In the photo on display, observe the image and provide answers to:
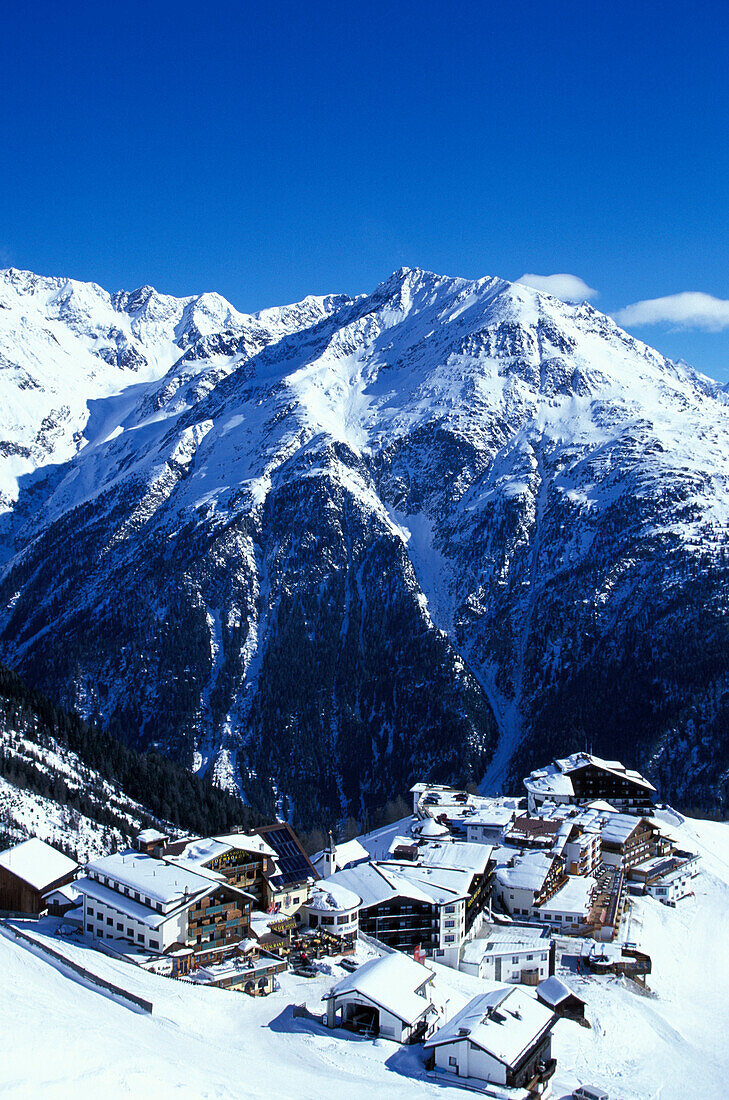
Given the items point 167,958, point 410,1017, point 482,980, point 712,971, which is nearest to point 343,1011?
point 410,1017

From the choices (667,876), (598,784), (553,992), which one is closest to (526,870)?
(667,876)

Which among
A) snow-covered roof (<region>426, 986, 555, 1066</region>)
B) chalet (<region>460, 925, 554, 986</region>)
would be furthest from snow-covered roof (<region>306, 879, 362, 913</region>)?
snow-covered roof (<region>426, 986, 555, 1066</region>)

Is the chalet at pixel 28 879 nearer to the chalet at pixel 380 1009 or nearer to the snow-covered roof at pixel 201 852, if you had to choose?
the snow-covered roof at pixel 201 852

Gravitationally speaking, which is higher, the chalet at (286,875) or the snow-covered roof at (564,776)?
the snow-covered roof at (564,776)

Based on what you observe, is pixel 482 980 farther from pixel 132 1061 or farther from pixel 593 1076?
pixel 132 1061

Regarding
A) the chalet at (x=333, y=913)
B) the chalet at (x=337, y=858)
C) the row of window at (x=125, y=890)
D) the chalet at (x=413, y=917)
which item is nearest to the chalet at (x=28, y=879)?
the row of window at (x=125, y=890)
